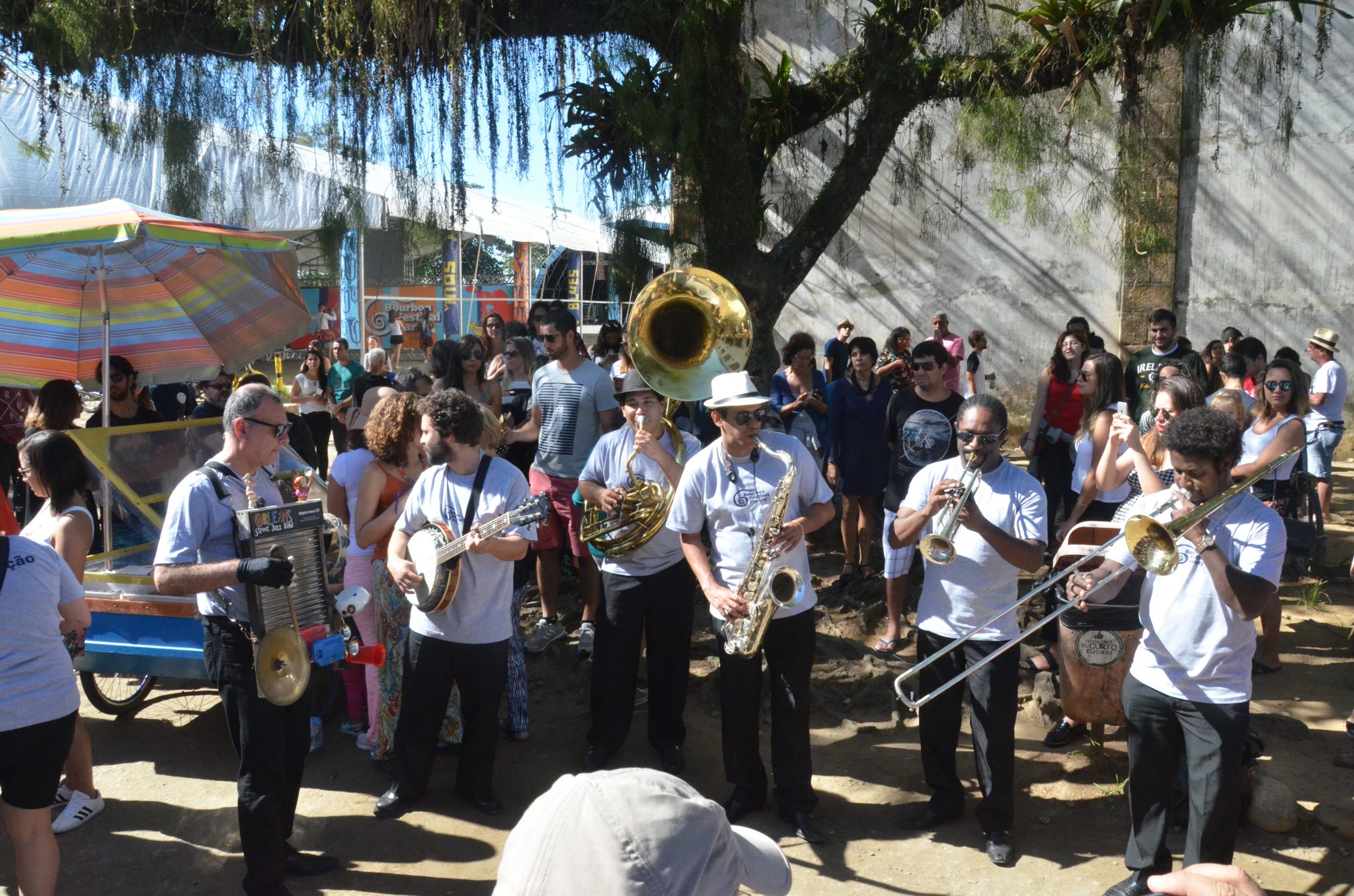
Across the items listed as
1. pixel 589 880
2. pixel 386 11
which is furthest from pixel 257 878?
pixel 386 11

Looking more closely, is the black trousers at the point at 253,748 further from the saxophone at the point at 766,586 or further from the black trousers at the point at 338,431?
the black trousers at the point at 338,431

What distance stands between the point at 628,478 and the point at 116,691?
324 centimetres

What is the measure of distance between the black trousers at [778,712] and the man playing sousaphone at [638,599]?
21.7 inches

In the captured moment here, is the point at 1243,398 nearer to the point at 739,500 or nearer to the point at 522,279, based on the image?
the point at 739,500

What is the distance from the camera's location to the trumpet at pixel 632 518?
470 centimetres

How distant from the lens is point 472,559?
427cm

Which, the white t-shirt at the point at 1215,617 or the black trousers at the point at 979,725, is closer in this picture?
the white t-shirt at the point at 1215,617

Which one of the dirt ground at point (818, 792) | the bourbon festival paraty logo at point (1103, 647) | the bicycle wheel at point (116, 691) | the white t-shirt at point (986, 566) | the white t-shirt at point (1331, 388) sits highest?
the white t-shirt at point (1331, 388)

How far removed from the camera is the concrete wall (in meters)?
A: 12.1

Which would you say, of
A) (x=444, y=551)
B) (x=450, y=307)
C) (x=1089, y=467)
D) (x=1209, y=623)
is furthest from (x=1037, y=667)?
(x=450, y=307)

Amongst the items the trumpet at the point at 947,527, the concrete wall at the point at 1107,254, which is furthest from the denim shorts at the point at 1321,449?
the trumpet at the point at 947,527

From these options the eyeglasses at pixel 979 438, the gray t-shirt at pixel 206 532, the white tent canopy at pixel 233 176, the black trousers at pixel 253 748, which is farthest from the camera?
the white tent canopy at pixel 233 176

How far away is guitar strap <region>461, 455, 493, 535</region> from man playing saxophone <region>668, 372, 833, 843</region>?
81 centimetres

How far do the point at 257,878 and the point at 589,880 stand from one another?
3.06m
